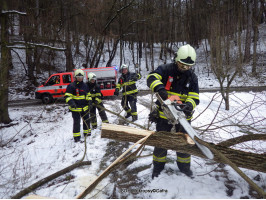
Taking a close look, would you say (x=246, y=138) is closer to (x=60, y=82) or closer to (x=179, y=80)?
(x=179, y=80)

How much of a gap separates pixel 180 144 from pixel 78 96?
3.47m

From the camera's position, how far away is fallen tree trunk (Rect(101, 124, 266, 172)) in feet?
6.80

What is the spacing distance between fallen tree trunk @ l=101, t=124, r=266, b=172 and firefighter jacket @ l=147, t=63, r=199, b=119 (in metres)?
0.59

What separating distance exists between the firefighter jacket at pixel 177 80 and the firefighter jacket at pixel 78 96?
270 cm

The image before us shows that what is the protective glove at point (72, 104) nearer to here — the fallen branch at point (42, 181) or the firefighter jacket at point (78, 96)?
Result: the firefighter jacket at point (78, 96)

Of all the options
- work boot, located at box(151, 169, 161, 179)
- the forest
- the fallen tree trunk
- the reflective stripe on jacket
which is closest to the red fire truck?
A: the forest

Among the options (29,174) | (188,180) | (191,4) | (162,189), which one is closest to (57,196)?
(29,174)

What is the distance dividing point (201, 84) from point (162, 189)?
1353 centimetres

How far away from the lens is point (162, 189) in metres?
2.54

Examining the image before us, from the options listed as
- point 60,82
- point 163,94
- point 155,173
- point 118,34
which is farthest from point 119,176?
point 118,34

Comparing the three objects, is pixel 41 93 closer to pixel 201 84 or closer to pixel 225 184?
pixel 225 184

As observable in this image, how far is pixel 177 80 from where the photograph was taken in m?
2.73

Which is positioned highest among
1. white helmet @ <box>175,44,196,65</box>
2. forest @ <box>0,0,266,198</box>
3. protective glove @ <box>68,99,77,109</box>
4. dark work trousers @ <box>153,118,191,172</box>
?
forest @ <box>0,0,266,198</box>

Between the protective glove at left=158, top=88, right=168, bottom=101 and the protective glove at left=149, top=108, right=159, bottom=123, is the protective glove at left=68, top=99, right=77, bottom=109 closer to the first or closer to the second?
the protective glove at left=149, top=108, right=159, bottom=123
